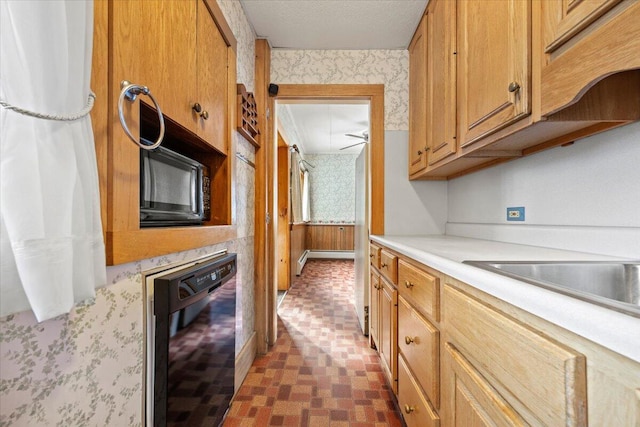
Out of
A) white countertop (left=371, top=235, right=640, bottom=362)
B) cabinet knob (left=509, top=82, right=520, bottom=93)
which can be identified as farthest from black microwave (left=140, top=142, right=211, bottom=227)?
cabinet knob (left=509, top=82, right=520, bottom=93)

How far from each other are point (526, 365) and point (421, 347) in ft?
1.88

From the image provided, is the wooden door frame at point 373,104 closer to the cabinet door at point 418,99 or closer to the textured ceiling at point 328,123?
the cabinet door at point 418,99

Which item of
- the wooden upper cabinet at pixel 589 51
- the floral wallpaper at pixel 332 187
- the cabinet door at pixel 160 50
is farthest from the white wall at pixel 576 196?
the floral wallpaper at pixel 332 187

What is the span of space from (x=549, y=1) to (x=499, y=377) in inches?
40.0

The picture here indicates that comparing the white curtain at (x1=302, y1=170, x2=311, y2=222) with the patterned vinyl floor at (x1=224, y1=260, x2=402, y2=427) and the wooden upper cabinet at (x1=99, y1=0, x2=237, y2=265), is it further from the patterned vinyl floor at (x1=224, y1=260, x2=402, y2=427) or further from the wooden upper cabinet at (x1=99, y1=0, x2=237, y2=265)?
the wooden upper cabinet at (x1=99, y1=0, x2=237, y2=265)

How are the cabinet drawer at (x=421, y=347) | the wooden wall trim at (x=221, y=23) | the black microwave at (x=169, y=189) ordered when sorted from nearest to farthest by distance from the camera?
the black microwave at (x=169, y=189) < the cabinet drawer at (x=421, y=347) < the wooden wall trim at (x=221, y=23)

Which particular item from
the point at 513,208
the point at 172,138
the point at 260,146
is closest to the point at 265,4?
the point at 260,146

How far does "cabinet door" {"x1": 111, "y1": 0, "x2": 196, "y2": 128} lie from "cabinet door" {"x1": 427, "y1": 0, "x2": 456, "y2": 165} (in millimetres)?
1224

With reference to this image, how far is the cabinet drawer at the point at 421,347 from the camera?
35.7 inches

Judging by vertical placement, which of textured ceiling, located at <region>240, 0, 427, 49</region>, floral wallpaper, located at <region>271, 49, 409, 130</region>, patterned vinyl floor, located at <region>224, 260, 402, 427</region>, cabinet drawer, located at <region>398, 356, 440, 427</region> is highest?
textured ceiling, located at <region>240, 0, 427, 49</region>

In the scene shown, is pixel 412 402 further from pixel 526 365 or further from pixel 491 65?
pixel 491 65

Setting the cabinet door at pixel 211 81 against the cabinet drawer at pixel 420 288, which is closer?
the cabinet drawer at pixel 420 288

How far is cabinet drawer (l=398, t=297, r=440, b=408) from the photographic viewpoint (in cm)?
91

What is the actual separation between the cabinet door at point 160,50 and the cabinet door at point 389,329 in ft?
4.17
